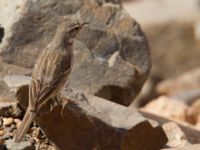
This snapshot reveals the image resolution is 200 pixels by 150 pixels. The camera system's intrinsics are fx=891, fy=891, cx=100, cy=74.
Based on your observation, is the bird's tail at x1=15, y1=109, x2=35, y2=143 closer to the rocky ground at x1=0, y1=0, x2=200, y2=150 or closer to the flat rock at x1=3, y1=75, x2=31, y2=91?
the rocky ground at x1=0, y1=0, x2=200, y2=150

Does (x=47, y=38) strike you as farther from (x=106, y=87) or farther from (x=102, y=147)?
(x=102, y=147)

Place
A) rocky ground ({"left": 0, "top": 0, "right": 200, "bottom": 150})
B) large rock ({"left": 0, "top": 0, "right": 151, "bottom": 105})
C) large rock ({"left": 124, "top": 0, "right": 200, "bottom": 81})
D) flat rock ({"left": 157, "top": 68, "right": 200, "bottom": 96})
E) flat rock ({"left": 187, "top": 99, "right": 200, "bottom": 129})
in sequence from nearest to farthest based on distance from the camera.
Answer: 1. rocky ground ({"left": 0, "top": 0, "right": 200, "bottom": 150})
2. large rock ({"left": 0, "top": 0, "right": 151, "bottom": 105})
3. flat rock ({"left": 187, "top": 99, "right": 200, "bottom": 129})
4. flat rock ({"left": 157, "top": 68, "right": 200, "bottom": 96})
5. large rock ({"left": 124, "top": 0, "right": 200, "bottom": 81})

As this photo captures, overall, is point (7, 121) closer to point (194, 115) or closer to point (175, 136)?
point (175, 136)

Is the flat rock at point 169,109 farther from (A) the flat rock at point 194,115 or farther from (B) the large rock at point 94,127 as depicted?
(B) the large rock at point 94,127

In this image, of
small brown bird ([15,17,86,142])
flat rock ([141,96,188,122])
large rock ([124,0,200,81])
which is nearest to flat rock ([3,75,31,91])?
small brown bird ([15,17,86,142])

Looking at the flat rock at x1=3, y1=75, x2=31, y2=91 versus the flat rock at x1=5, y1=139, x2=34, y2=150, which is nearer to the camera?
the flat rock at x1=5, y1=139, x2=34, y2=150

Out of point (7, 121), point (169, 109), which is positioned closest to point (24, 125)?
point (7, 121)
